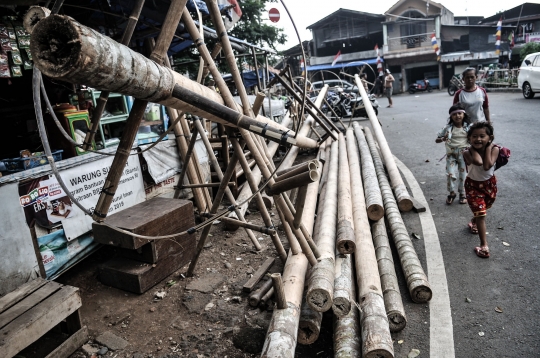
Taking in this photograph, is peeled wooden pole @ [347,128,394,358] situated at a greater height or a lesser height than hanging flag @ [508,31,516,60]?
lesser

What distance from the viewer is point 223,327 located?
3.19 m

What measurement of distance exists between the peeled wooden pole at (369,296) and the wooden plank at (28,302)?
2.44 metres

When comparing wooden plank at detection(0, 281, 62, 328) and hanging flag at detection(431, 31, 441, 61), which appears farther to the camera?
hanging flag at detection(431, 31, 441, 61)

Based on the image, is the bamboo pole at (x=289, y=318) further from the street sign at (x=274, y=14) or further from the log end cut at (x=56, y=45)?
the street sign at (x=274, y=14)

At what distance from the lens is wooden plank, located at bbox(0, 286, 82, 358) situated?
8.13 feet

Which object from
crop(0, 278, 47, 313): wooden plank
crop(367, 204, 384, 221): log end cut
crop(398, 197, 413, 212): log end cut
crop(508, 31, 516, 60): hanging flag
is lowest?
crop(398, 197, 413, 212): log end cut

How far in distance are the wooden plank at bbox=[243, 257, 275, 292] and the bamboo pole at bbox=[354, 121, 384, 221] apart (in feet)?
4.27

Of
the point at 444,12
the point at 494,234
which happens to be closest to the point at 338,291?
the point at 494,234

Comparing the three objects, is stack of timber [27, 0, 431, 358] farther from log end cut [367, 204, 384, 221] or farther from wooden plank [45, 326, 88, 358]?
wooden plank [45, 326, 88, 358]

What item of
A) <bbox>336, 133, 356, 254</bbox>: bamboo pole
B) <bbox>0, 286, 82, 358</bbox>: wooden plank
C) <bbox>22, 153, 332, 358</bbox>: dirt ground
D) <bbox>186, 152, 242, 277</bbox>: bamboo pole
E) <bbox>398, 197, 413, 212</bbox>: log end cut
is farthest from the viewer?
<bbox>398, 197, 413, 212</bbox>: log end cut

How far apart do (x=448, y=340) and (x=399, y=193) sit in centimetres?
256

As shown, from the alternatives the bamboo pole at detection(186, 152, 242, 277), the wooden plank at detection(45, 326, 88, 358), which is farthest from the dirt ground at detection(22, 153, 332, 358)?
the bamboo pole at detection(186, 152, 242, 277)

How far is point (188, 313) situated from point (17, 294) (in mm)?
1376

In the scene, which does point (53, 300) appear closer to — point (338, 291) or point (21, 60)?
point (338, 291)
